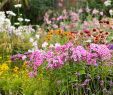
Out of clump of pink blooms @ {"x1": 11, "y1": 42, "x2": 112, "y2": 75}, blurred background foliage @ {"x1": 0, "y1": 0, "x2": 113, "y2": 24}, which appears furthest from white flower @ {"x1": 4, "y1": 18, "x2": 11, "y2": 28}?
blurred background foliage @ {"x1": 0, "y1": 0, "x2": 113, "y2": 24}

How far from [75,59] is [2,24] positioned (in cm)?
425

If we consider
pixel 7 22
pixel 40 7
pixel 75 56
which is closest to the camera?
pixel 75 56

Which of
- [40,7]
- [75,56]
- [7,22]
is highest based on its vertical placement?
[75,56]

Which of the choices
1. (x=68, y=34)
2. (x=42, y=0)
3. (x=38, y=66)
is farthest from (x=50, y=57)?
(x=42, y=0)

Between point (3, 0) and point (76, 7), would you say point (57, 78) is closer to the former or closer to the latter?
point (3, 0)

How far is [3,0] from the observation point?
54.9 ft

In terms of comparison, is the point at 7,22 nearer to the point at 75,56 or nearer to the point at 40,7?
the point at 75,56

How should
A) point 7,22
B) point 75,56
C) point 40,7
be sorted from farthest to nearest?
point 40,7 < point 7,22 < point 75,56

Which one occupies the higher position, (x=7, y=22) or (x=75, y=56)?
(x=75, y=56)

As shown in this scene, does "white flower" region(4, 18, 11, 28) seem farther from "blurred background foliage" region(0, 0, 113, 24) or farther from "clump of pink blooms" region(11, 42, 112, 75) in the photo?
"blurred background foliage" region(0, 0, 113, 24)

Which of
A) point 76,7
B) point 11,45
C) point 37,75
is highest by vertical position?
point 37,75

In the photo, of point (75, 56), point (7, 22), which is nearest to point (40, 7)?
point (7, 22)

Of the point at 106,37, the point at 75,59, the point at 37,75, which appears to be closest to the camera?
the point at 75,59

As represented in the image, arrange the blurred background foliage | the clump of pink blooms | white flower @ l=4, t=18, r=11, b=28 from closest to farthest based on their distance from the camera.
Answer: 1. the clump of pink blooms
2. white flower @ l=4, t=18, r=11, b=28
3. the blurred background foliage
